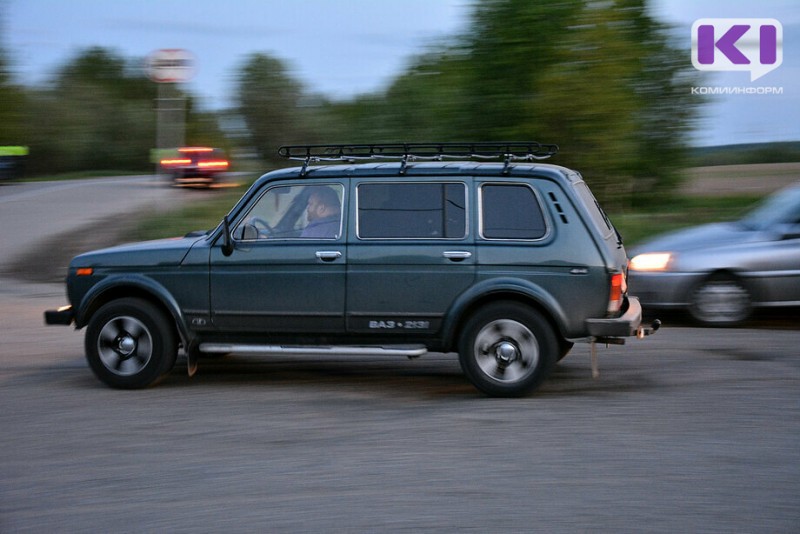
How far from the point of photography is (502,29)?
17.9 metres

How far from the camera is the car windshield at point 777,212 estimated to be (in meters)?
10.8

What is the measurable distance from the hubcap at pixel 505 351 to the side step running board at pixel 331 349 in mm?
444

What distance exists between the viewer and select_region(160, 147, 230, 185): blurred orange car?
27.4 m

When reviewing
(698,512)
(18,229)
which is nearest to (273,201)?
(698,512)

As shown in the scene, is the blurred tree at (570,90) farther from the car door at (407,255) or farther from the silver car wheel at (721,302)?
the car door at (407,255)

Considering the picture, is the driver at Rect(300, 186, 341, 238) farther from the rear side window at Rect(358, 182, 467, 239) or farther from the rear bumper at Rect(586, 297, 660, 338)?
the rear bumper at Rect(586, 297, 660, 338)

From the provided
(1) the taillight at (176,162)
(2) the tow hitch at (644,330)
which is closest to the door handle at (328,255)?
(2) the tow hitch at (644,330)

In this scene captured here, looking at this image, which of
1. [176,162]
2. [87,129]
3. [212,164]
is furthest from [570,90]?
[87,129]

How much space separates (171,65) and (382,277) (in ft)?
25.5

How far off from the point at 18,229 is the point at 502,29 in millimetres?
9766

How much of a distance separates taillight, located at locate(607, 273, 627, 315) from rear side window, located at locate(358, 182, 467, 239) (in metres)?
1.16

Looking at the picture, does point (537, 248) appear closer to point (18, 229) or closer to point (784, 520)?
point (784, 520)

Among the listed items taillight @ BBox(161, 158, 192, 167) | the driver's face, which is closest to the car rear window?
the driver's face

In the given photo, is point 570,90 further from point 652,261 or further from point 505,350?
point 505,350
